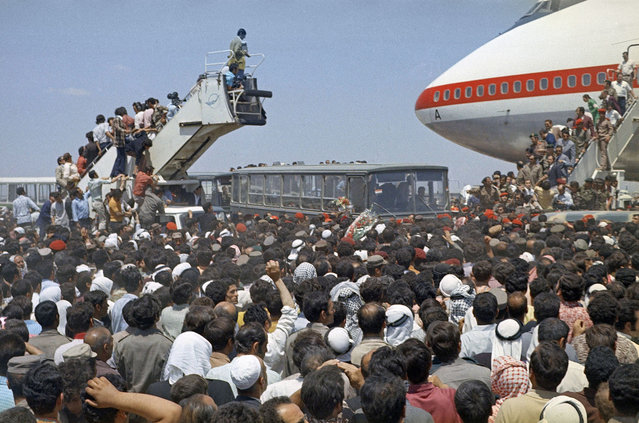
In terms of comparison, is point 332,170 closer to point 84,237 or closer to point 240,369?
point 84,237

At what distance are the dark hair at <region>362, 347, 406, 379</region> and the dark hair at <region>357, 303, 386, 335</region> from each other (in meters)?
0.87

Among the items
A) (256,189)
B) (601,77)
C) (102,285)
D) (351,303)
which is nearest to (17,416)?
(351,303)

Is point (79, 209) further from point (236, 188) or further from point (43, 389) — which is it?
point (43, 389)

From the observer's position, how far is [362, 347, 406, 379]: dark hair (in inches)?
174

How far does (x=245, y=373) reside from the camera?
4410 mm

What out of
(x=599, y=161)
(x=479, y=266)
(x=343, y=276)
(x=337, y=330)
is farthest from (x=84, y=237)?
(x=599, y=161)

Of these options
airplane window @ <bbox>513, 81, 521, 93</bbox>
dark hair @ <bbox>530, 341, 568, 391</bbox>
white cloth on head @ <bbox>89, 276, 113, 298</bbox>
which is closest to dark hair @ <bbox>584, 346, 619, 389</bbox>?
dark hair @ <bbox>530, 341, 568, 391</bbox>

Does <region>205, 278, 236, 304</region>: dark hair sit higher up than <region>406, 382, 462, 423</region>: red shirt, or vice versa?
<region>205, 278, 236, 304</region>: dark hair

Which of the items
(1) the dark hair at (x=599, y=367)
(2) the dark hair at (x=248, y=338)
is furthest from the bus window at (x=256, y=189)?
(1) the dark hair at (x=599, y=367)

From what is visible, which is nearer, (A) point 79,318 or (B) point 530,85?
(A) point 79,318

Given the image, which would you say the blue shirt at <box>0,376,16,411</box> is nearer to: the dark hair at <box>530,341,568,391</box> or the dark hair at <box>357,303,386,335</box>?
the dark hair at <box>357,303,386,335</box>

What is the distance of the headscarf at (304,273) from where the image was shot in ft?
27.3

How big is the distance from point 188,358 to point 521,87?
2392 cm

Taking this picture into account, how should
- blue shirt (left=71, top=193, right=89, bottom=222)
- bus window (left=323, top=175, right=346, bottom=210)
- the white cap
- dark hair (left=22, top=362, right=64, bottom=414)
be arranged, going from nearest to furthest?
1. dark hair (left=22, top=362, right=64, bottom=414)
2. the white cap
3. blue shirt (left=71, top=193, right=89, bottom=222)
4. bus window (left=323, top=175, right=346, bottom=210)
